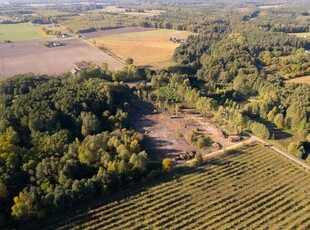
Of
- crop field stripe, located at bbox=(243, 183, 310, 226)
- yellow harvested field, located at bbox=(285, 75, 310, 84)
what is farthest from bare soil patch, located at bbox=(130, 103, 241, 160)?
yellow harvested field, located at bbox=(285, 75, 310, 84)

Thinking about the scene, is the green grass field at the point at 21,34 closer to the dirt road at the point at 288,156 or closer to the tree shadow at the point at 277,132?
the tree shadow at the point at 277,132

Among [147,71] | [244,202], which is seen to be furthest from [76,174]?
[147,71]

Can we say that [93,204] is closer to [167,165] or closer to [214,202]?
[167,165]

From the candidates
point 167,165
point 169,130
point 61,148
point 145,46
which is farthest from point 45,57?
point 167,165

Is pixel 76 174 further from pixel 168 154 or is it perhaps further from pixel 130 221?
pixel 168 154

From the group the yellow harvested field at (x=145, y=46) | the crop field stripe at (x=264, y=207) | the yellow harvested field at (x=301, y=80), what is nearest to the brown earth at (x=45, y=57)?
the yellow harvested field at (x=145, y=46)

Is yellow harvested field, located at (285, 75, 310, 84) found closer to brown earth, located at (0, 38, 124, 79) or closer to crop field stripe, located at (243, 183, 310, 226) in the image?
crop field stripe, located at (243, 183, 310, 226)
